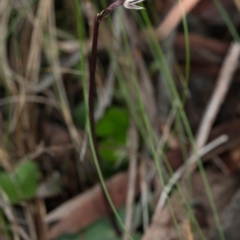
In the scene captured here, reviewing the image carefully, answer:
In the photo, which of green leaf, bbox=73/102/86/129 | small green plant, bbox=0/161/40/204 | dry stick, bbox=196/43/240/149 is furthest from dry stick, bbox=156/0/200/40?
small green plant, bbox=0/161/40/204

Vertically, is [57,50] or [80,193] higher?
[57,50]

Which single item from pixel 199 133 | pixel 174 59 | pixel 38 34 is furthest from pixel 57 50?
pixel 199 133

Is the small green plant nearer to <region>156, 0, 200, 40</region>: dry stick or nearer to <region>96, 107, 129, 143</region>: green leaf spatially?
<region>96, 107, 129, 143</region>: green leaf

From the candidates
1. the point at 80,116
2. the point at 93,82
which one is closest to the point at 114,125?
the point at 80,116

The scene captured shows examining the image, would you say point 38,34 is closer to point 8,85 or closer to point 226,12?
point 8,85

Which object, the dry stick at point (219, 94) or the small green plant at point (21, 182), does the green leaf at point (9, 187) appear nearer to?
the small green plant at point (21, 182)
